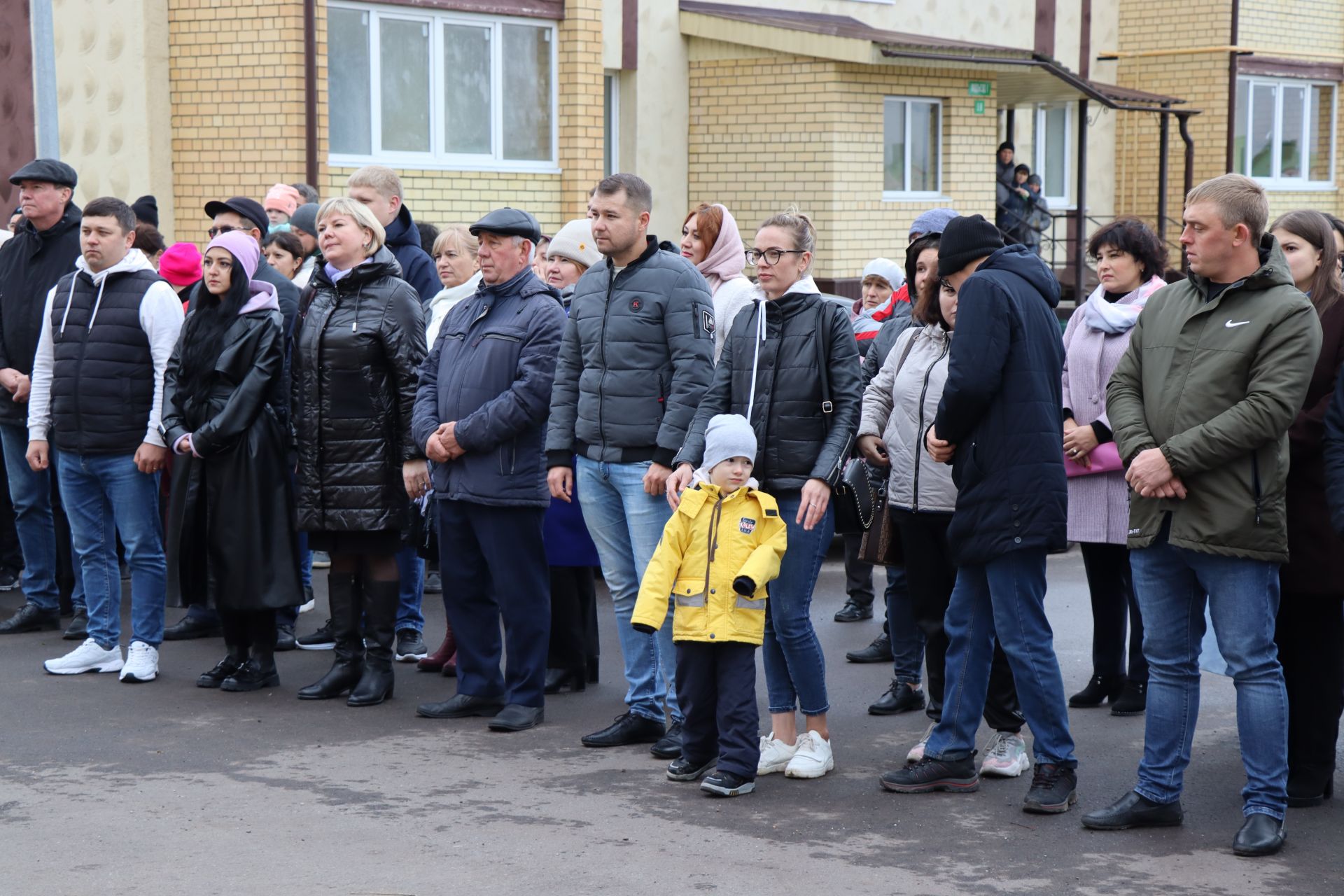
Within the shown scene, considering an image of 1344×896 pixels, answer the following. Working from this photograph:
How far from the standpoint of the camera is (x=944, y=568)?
6.29 metres

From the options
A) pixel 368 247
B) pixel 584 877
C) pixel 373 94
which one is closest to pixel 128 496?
pixel 368 247

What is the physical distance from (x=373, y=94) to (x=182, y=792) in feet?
34.9

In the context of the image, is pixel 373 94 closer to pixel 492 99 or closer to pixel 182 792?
pixel 492 99

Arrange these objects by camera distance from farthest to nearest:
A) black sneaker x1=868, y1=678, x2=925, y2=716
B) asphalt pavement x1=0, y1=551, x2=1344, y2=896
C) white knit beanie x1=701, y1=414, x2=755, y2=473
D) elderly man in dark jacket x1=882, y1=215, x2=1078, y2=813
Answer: black sneaker x1=868, y1=678, x2=925, y2=716 < white knit beanie x1=701, y1=414, x2=755, y2=473 < elderly man in dark jacket x1=882, y1=215, x2=1078, y2=813 < asphalt pavement x1=0, y1=551, x2=1344, y2=896

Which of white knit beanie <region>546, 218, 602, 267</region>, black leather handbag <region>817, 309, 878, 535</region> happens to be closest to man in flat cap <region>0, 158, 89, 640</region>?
white knit beanie <region>546, 218, 602, 267</region>

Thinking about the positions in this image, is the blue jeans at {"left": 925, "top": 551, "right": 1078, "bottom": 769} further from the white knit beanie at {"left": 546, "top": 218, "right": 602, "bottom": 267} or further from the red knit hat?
the red knit hat

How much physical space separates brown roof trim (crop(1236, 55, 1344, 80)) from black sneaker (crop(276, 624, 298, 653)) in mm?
20139

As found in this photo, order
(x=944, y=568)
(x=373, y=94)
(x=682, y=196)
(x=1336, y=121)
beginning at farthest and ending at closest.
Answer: (x=1336, y=121)
(x=682, y=196)
(x=373, y=94)
(x=944, y=568)

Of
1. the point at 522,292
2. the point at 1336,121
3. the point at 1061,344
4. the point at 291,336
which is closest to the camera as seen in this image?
the point at 1061,344

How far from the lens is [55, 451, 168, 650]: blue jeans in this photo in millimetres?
7590

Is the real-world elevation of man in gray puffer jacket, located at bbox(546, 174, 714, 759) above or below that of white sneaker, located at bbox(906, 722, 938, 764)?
above

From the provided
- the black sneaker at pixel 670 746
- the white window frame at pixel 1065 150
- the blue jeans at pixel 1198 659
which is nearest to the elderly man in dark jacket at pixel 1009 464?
the blue jeans at pixel 1198 659

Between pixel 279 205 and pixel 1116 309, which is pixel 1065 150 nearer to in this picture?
pixel 279 205

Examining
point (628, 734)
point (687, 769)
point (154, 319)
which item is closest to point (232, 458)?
point (154, 319)
